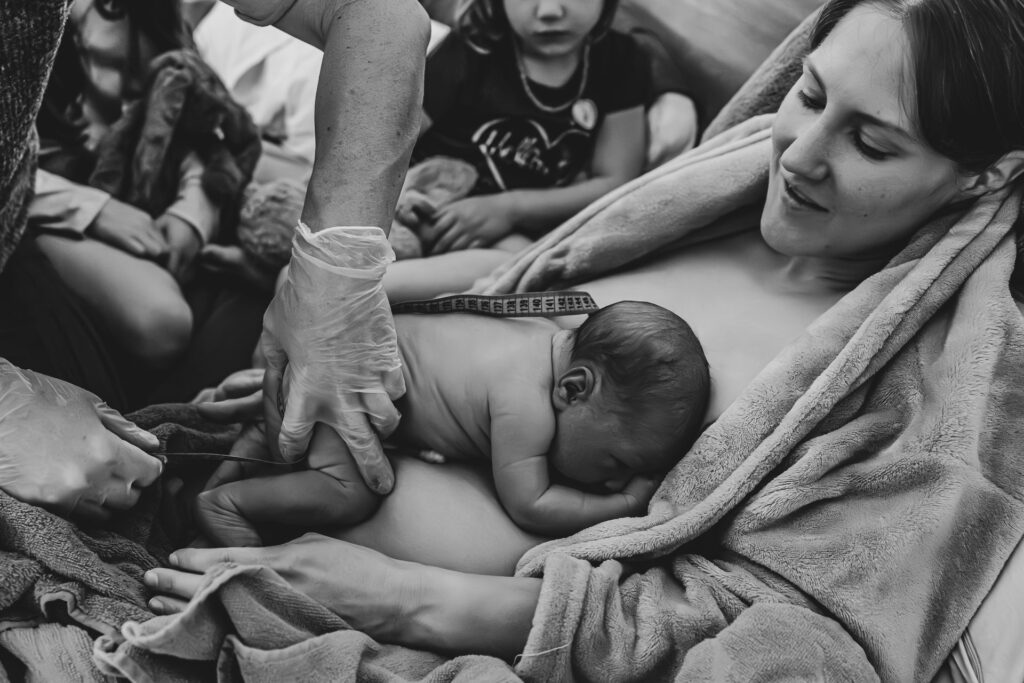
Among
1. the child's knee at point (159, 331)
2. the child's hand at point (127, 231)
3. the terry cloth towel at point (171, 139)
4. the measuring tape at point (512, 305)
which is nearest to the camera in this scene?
the measuring tape at point (512, 305)

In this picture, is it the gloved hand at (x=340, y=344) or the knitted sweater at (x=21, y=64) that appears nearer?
the knitted sweater at (x=21, y=64)

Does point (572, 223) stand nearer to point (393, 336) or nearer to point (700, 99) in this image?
point (393, 336)

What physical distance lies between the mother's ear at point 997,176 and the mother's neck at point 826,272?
6.6 inches

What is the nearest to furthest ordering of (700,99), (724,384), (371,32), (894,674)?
(894,674) → (371,32) → (724,384) → (700,99)

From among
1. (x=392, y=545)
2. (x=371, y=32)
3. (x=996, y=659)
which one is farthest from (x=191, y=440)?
(x=996, y=659)

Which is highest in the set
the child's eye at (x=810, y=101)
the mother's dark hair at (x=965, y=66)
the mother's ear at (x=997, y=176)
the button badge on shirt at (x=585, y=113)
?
the mother's dark hair at (x=965, y=66)

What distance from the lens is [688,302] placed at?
1.60 meters

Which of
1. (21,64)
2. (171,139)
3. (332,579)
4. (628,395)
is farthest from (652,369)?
(171,139)

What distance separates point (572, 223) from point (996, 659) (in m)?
0.96

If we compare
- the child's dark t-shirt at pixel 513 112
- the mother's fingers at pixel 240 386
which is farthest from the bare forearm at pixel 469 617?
the child's dark t-shirt at pixel 513 112

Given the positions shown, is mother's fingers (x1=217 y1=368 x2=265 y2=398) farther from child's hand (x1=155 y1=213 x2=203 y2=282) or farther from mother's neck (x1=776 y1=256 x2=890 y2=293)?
mother's neck (x1=776 y1=256 x2=890 y2=293)

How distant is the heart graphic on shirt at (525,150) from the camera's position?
90.9 inches

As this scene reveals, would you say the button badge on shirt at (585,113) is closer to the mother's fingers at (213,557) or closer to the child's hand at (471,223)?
the child's hand at (471,223)

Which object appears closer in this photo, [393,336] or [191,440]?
[393,336]
